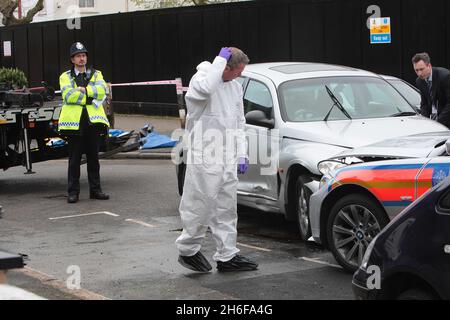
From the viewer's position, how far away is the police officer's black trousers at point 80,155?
1186cm

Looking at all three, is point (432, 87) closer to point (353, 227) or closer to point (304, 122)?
point (304, 122)

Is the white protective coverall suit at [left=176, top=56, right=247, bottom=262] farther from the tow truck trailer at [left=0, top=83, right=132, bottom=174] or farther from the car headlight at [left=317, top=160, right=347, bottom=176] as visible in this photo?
the tow truck trailer at [left=0, top=83, right=132, bottom=174]

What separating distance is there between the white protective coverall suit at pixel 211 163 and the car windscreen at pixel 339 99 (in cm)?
193

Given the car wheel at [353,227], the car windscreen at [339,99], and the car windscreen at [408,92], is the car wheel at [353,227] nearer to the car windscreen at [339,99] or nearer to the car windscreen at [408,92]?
the car windscreen at [339,99]

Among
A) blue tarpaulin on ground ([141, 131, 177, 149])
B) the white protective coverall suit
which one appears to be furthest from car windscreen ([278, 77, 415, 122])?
blue tarpaulin on ground ([141, 131, 177, 149])

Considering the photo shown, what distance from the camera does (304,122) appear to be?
9.22 m

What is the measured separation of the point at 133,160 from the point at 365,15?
21.5 feet

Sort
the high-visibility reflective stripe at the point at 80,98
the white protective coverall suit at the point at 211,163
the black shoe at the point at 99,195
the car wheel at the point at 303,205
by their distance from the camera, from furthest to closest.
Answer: the black shoe at the point at 99,195 → the high-visibility reflective stripe at the point at 80,98 → the car wheel at the point at 303,205 → the white protective coverall suit at the point at 211,163

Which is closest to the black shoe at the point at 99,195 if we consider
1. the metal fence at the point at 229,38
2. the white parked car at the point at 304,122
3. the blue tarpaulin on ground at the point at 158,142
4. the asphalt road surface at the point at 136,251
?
the asphalt road surface at the point at 136,251

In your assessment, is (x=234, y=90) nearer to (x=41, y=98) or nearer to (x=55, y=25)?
(x=41, y=98)

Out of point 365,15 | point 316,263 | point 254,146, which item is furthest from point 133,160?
point 316,263

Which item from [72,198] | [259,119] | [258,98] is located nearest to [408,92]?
[258,98]

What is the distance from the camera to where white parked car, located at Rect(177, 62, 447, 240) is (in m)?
8.71
